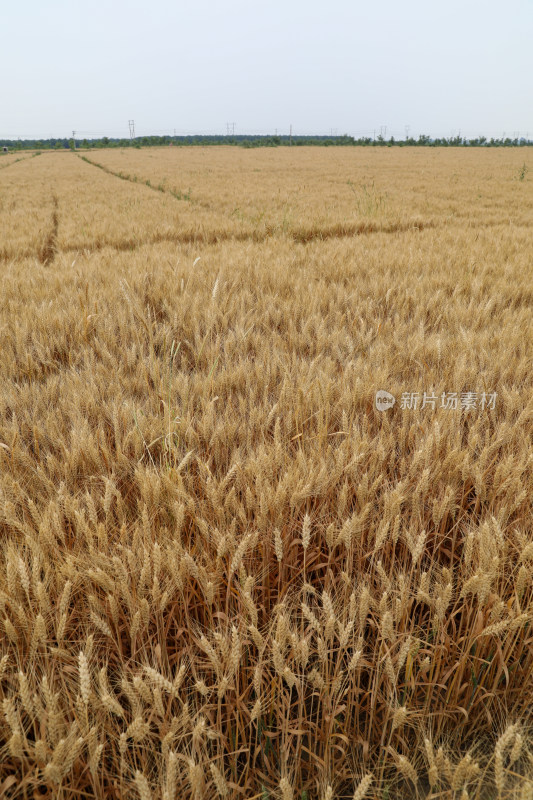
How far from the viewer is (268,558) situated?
100 centimetres

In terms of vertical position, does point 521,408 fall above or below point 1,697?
above

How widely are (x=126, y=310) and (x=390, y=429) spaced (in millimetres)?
1849

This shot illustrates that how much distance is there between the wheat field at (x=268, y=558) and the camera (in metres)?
0.72

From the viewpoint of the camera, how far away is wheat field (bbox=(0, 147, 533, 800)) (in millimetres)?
722

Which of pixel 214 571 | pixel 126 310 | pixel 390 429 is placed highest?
pixel 126 310

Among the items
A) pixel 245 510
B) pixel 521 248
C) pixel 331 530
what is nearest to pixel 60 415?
pixel 245 510

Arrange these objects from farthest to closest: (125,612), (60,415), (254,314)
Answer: (254,314) → (60,415) → (125,612)

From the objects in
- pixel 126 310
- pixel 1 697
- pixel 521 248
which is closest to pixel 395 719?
pixel 1 697

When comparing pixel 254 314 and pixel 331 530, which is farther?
pixel 254 314

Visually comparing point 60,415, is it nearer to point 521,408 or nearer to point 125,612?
point 125,612

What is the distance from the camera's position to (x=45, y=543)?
976 mm

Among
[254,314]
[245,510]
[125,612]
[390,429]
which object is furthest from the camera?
[254,314]

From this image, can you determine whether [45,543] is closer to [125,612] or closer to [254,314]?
[125,612]

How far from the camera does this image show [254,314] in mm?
2512
